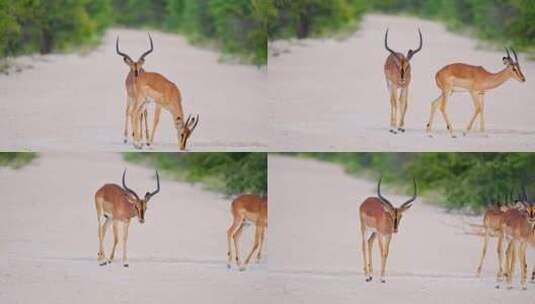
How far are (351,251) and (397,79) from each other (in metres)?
0.63

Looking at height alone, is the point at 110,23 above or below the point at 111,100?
above

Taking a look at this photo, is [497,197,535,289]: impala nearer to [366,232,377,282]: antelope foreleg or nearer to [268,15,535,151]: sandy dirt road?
[268,15,535,151]: sandy dirt road

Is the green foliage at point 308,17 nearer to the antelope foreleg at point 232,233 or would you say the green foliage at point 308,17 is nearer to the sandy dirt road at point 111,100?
the sandy dirt road at point 111,100

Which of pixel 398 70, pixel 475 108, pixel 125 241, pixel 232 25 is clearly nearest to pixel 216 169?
pixel 125 241

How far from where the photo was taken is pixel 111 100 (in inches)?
143

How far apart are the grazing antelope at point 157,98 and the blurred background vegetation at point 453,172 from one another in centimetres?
44

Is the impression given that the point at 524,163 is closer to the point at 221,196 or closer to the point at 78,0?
the point at 221,196

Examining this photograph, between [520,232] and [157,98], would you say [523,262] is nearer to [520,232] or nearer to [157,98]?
[520,232]

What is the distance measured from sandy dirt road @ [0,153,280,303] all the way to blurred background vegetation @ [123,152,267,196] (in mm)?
37

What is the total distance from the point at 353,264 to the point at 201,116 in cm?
75

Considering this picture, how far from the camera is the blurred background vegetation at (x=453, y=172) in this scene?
3594 mm

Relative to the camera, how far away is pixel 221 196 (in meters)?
3.65

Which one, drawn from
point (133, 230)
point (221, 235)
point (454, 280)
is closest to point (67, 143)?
point (133, 230)

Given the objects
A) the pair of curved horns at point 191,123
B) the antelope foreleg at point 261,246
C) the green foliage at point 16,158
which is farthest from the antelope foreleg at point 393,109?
the green foliage at point 16,158
